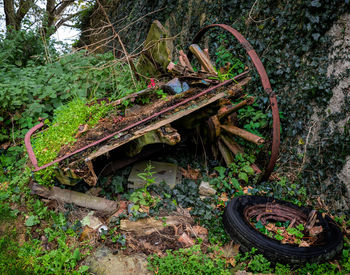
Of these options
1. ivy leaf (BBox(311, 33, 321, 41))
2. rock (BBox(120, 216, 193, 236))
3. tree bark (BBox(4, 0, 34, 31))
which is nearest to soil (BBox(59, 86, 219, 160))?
rock (BBox(120, 216, 193, 236))

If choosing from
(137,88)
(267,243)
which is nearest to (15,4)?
(137,88)

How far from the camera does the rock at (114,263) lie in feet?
7.75

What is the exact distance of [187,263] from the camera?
2.38m

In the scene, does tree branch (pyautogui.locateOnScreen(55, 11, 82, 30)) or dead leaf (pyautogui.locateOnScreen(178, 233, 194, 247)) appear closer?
dead leaf (pyautogui.locateOnScreen(178, 233, 194, 247))

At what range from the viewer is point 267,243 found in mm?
2424

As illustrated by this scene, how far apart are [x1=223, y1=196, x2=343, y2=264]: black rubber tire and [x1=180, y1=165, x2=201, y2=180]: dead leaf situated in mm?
980

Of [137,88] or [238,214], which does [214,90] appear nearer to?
[137,88]

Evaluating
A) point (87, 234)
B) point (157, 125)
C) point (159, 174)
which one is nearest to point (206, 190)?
point (159, 174)

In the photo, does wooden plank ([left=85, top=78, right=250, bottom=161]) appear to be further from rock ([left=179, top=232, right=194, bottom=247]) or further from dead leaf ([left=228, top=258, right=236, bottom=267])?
dead leaf ([left=228, top=258, right=236, bottom=267])

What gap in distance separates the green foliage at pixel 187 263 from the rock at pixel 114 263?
10 cm

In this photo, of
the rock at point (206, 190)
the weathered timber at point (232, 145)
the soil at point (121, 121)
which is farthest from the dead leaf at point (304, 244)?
the soil at point (121, 121)

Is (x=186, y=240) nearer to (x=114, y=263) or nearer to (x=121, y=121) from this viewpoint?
(x=114, y=263)

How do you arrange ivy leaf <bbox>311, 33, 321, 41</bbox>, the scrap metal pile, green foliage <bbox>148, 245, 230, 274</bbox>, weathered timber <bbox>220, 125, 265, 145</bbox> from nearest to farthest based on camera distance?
green foliage <bbox>148, 245, 230, 274</bbox>, the scrap metal pile, weathered timber <bbox>220, 125, 265, 145</bbox>, ivy leaf <bbox>311, 33, 321, 41</bbox>

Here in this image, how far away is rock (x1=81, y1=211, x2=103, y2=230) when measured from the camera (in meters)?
2.84
